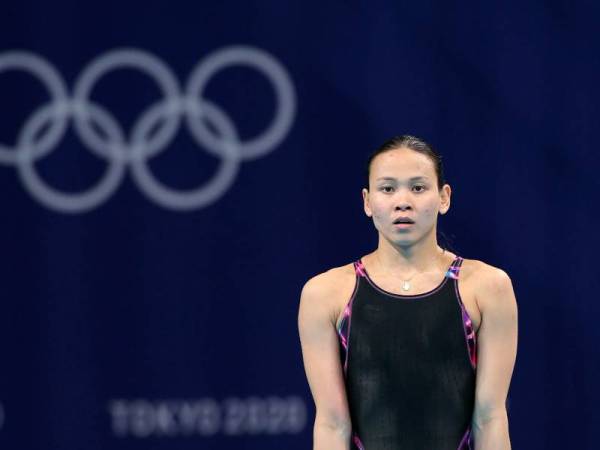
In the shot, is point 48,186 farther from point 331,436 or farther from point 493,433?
point 493,433

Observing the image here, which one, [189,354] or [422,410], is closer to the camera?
[422,410]

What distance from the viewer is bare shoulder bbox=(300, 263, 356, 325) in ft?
12.7

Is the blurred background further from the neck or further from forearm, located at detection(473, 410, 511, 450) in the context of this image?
forearm, located at detection(473, 410, 511, 450)

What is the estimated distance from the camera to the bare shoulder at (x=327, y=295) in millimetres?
3883

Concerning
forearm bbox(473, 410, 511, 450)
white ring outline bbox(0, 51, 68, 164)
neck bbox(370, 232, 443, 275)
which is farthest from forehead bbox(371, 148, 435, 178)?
white ring outline bbox(0, 51, 68, 164)

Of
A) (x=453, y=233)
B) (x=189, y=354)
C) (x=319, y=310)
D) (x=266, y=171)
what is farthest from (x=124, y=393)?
(x=319, y=310)

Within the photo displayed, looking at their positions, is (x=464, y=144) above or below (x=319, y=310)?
above

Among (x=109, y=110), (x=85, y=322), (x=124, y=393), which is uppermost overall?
(x=109, y=110)

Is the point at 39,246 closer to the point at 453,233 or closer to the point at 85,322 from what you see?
the point at 85,322

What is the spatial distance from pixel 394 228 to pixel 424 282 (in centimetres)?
22

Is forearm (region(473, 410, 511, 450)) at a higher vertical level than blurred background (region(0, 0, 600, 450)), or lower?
lower

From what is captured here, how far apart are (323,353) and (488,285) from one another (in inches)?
23.8

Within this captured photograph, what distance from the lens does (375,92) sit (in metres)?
6.61

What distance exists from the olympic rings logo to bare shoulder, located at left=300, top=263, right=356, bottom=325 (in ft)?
9.07
